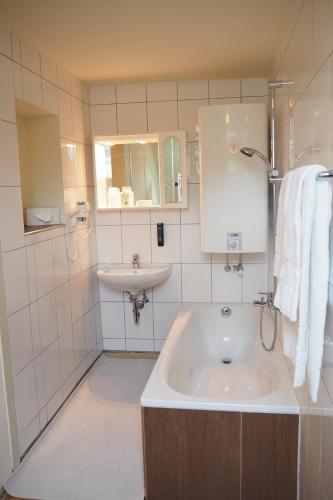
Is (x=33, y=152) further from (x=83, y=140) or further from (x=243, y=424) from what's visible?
(x=243, y=424)

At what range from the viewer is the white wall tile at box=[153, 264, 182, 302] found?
3.39m

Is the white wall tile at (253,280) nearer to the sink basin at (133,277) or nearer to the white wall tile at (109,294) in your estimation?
the sink basin at (133,277)

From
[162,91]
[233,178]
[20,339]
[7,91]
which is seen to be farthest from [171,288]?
[7,91]

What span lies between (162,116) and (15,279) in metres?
1.80

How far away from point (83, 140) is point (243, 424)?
239 centimetres

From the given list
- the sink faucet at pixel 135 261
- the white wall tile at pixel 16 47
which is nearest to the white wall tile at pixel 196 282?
the sink faucet at pixel 135 261

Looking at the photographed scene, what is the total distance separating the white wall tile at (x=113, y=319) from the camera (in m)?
3.52

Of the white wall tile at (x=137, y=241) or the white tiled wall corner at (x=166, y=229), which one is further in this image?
the white wall tile at (x=137, y=241)

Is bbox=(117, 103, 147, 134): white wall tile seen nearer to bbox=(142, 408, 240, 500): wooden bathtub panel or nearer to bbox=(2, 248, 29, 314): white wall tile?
bbox=(2, 248, 29, 314): white wall tile

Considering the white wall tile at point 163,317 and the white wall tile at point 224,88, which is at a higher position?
the white wall tile at point 224,88

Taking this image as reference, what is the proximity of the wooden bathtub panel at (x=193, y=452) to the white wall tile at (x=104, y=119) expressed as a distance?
2.31 m

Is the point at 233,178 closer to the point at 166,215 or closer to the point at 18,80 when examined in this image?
the point at 166,215

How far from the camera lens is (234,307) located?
3.19 m

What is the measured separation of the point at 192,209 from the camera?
3.28 meters
